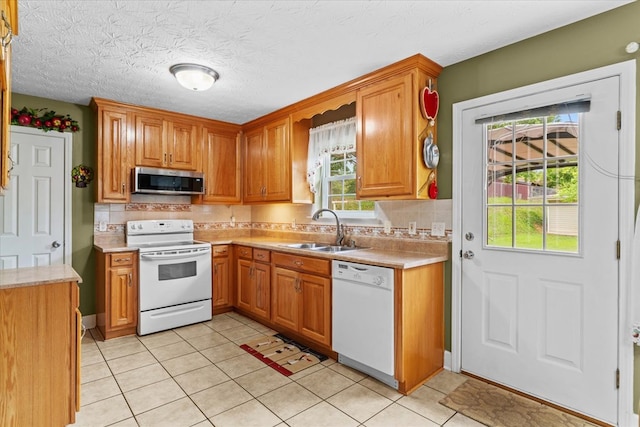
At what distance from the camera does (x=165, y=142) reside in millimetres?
3975

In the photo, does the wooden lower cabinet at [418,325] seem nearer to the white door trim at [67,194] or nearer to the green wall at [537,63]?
the green wall at [537,63]

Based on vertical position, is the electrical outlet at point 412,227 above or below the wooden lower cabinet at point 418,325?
above

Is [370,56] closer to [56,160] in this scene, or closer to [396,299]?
[396,299]

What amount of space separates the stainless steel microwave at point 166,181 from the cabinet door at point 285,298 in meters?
1.56

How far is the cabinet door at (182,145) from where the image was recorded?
4023 millimetres

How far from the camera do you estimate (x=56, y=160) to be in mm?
3545

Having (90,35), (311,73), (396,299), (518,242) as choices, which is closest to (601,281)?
(518,242)

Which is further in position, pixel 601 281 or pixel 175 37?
pixel 175 37

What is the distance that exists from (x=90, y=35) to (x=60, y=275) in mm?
1531

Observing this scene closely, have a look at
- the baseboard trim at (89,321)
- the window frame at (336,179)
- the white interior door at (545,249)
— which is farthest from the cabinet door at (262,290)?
the white interior door at (545,249)

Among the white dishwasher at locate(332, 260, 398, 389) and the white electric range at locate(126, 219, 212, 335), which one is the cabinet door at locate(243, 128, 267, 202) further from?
the white dishwasher at locate(332, 260, 398, 389)

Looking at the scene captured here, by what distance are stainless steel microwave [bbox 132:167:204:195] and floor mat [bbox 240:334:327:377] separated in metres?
1.93

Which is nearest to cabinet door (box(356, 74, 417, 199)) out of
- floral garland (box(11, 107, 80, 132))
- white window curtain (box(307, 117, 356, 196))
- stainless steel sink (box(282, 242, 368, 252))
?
white window curtain (box(307, 117, 356, 196))

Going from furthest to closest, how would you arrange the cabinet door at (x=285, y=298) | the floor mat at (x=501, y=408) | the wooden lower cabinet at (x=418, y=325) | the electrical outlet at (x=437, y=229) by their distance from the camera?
the cabinet door at (x=285, y=298) → the electrical outlet at (x=437, y=229) → the wooden lower cabinet at (x=418, y=325) → the floor mat at (x=501, y=408)
